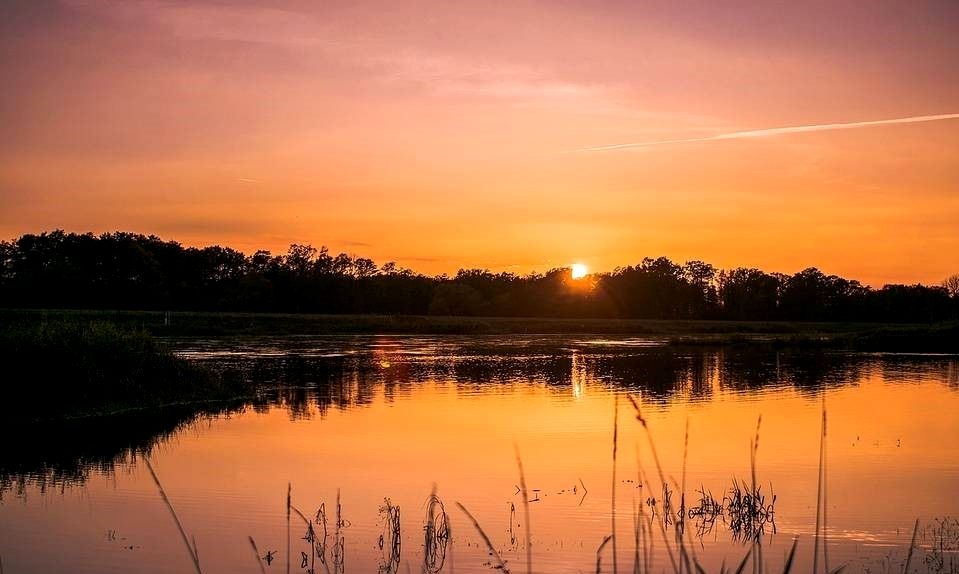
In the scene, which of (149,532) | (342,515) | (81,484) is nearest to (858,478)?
(342,515)

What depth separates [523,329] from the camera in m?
110

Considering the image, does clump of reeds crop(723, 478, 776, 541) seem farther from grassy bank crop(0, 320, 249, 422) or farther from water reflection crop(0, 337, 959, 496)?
grassy bank crop(0, 320, 249, 422)

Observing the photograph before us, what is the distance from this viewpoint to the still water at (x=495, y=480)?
12.6m

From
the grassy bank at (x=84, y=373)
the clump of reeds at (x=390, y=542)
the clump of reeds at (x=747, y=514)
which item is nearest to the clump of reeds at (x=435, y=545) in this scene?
the clump of reeds at (x=390, y=542)

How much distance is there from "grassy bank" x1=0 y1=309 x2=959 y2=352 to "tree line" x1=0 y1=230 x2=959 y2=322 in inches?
892

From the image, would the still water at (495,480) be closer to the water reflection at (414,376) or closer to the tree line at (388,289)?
the water reflection at (414,376)

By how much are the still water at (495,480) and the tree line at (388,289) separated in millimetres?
95004

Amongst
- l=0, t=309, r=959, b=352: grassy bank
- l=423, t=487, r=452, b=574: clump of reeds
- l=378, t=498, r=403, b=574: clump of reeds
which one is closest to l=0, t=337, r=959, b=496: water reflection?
l=378, t=498, r=403, b=574: clump of reeds

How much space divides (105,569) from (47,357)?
1720 centimetres

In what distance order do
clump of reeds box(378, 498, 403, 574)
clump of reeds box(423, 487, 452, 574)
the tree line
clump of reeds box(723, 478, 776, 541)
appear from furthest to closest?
the tree line
clump of reeds box(723, 478, 776, 541)
clump of reeds box(378, 498, 403, 574)
clump of reeds box(423, 487, 452, 574)

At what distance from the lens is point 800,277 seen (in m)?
152

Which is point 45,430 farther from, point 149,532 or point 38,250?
point 38,250

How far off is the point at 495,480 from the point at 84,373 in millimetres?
16817

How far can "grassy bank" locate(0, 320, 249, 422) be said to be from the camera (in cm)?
2677
